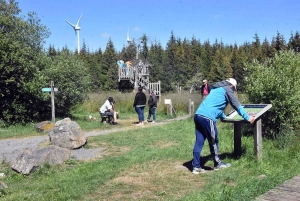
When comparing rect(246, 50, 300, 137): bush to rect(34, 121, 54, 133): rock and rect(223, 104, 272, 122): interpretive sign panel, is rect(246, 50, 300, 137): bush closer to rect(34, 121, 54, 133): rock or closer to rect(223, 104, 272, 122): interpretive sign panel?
rect(223, 104, 272, 122): interpretive sign panel

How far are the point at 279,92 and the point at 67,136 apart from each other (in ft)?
18.6

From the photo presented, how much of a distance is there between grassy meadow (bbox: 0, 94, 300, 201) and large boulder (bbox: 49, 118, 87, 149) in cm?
94

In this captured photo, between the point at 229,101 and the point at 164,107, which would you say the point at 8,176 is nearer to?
the point at 229,101

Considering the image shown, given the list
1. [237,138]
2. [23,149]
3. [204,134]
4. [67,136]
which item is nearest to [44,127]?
[23,149]

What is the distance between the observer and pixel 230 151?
8227 mm

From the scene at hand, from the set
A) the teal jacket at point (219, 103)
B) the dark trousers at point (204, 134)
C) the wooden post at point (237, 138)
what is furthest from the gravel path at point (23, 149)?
the teal jacket at point (219, 103)

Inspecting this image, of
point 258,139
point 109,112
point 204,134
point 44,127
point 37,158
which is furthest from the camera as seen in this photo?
point 109,112

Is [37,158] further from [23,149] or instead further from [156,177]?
[23,149]

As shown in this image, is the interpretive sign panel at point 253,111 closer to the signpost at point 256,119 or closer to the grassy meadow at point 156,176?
the signpost at point 256,119

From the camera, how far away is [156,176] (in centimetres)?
639

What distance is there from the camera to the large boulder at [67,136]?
33.4ft

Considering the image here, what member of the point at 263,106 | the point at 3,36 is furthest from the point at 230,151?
the point at 3,36

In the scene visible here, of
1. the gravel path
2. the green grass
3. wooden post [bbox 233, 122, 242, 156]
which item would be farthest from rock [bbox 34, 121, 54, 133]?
wooden post [bbox 233, 122, 242, 156]

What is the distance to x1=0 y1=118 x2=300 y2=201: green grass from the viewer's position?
212 inches
